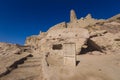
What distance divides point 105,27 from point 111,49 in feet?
19.2

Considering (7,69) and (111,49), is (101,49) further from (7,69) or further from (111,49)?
(7,69)

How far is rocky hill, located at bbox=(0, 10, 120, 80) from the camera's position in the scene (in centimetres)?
848

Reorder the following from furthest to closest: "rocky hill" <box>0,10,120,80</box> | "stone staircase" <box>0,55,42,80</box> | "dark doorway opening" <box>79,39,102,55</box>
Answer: "dark doorway opening" <box>79,39,102,55</box>, "stone staircase" <box>0,55,42,80</box>, "rocky hill" <box>0,10,120,80</box>

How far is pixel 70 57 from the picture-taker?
9.53 metres

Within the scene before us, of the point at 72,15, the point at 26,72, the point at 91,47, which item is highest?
the point at 72,15

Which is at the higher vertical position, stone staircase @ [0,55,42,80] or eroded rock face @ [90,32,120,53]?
eroded rock face @ [90,32,120,53]

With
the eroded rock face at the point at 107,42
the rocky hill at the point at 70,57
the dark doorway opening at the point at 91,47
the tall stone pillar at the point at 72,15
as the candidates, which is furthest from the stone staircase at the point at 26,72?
the tall stone pillar at the point at 72,15

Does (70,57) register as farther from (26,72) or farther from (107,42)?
(107,42)

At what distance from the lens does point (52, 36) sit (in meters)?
17.2

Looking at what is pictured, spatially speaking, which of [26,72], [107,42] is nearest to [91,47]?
[107,42]

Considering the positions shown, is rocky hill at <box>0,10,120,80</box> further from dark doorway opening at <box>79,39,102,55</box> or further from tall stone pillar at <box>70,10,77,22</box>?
tall stone pillar at <box>70,10,77,22</box>

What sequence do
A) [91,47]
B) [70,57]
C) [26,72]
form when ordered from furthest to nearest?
1. [91,47]
2. [26,72]
3. [70,57]

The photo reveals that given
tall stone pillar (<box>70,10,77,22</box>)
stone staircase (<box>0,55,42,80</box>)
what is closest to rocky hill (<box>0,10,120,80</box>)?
stone staircase (<box>0,55,42,80</box>)

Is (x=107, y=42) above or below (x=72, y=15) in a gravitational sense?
below
